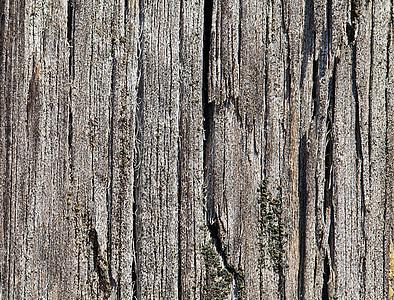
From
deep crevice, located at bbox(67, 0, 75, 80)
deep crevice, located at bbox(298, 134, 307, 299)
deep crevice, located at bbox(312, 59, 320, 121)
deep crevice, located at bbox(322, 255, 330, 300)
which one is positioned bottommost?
deep crevice, located at bbox(322, 255, 330, 300)

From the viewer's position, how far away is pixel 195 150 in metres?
1.72

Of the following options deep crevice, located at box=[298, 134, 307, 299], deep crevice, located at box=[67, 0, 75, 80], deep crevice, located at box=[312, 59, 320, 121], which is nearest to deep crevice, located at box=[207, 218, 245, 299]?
deep crevice, located at box=[298, 134, 307, 299]

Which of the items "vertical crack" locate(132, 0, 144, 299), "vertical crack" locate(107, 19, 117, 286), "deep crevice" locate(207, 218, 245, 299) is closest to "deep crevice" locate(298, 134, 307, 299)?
"deep crevice" locate(207, 218, 245, 299)

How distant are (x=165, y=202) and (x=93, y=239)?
35 centimetres

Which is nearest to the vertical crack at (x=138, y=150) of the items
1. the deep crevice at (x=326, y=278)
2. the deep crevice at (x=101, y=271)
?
the deep crevice at (x=101, y=271)

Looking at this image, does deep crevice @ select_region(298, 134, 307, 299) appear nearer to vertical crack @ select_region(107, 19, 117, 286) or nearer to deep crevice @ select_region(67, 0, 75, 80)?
vertical crack @ select_region(107, 19, 117, 286)

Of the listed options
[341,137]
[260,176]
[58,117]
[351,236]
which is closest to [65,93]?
[58,117]

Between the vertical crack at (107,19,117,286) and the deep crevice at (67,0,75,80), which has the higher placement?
the deep crevice at (67,0,75,80)

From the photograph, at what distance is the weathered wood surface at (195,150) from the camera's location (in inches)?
65.3

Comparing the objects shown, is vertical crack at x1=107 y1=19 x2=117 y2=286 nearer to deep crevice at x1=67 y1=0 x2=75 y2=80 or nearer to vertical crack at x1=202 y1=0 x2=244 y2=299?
deep crevice at x1=67 y1=0 x2=75 y2=80

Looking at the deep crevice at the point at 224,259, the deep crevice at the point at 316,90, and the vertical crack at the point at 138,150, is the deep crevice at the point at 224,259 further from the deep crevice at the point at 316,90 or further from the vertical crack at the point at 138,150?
the deep crevice at the point at 316,90

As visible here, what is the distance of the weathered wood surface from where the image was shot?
1659 mm

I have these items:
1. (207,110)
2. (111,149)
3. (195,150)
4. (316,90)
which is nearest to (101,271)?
(111,149)

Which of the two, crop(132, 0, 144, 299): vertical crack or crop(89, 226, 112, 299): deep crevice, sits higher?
crop(132, 0, 144, 299): vertical crack
